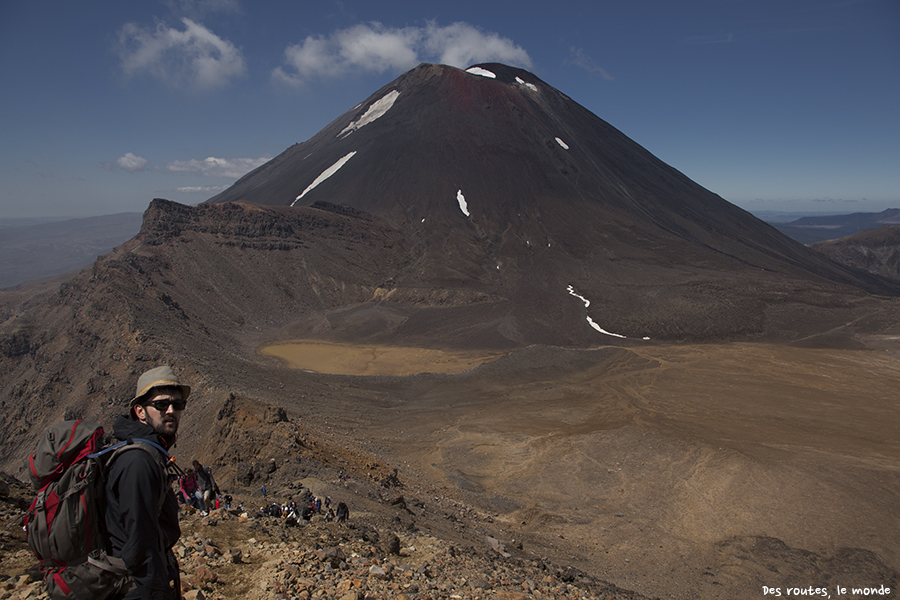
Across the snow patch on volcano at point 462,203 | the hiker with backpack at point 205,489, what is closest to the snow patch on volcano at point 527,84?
the snow patch on volcano at point 462,203

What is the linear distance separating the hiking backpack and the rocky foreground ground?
6.46 feet

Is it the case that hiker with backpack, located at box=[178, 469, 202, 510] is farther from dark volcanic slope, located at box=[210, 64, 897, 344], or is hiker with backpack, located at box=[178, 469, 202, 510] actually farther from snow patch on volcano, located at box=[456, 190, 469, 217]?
snow patch on volcano, located at box=[456, 190, 469, 217]

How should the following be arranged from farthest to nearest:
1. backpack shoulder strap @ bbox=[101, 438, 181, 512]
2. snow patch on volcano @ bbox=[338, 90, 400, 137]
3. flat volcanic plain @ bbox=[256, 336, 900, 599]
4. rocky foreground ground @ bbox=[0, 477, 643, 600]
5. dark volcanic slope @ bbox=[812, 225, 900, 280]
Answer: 1. dark volcanic slope @ bbox=[812, 225, 900, 280]
2. snow patch on volcano @ bbox=[338, 90, 400, 137]
3. flat volcanic plain @ bbox=[256, 336, 900, 599]
4. rocky foreground ground @ bbox=[0, 477, 643, 600]
5. backpack shoulder strap @ bbox=[101, 438, 181, 512]

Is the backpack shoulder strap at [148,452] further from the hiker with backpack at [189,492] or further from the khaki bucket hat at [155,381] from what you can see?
the hiker with backpack at [189,492]

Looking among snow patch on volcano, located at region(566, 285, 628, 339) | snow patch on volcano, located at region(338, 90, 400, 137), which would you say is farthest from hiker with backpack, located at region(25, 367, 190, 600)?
snow patch on volcano, located at region(338, 90, 400, 137)

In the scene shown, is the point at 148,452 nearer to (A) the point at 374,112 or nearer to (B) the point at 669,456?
(B) the point at 669,456

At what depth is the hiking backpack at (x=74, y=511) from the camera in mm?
2225

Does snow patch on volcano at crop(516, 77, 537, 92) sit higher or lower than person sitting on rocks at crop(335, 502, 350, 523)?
higher

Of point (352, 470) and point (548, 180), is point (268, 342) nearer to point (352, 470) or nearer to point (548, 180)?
point (352, 470)

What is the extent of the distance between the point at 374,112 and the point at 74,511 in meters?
85.6

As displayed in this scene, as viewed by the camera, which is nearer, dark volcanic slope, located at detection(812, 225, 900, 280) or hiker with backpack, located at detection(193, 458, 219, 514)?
hiker with backpack, located at detection(193, 458, 219, 514)

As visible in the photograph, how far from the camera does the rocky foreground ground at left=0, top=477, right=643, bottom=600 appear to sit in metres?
4.48

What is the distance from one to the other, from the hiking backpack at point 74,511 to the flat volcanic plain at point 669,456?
851cm

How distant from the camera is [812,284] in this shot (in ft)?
139
